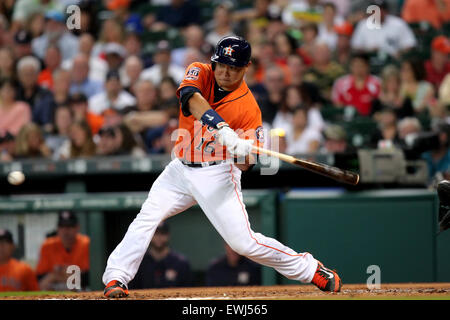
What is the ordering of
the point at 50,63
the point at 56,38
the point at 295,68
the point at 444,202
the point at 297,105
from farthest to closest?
the point at 56,38, the point at 50,63, the point at 295,68, the point at 297,105, the point at 444,202

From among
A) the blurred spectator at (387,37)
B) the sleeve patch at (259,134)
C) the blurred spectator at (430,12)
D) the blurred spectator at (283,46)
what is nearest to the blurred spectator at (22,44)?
the blurred spectator at (283,46)

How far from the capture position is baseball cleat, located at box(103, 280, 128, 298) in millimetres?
4234

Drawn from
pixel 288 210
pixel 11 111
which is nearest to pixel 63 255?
pixel 288 210

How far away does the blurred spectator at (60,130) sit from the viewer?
7.77 m

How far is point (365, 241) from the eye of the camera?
6.07 meters

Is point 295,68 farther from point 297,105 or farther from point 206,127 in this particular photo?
point 206,127

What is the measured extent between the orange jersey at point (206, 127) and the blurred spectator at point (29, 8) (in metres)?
6.44

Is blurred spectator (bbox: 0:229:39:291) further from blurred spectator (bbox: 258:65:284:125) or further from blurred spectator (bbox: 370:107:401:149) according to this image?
blurred spectator (bbox: 370:107:401:149)

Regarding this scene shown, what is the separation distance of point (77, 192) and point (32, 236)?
571mm

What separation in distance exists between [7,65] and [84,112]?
171 centimetres

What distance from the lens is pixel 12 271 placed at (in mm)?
6375

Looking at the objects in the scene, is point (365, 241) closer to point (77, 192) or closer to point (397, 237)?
point (397, 237)

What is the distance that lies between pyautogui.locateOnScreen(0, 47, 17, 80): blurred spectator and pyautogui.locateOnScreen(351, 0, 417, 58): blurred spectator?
4377mm

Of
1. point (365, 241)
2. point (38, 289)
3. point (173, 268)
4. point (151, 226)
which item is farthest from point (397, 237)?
point (38, 289)
